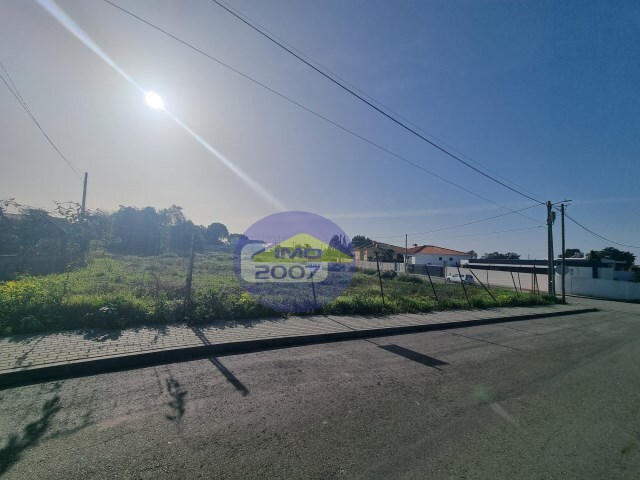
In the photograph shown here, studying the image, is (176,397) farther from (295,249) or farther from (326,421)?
(295,249)

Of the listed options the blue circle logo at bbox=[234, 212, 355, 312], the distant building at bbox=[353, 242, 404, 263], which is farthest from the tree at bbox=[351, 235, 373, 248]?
the blue circle logo at bbox=[234, 212, 355, 312]

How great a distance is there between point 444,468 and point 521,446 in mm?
1048

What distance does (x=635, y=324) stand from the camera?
12016mm

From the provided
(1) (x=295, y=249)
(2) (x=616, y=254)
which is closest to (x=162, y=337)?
(1) (x=295, y=249)

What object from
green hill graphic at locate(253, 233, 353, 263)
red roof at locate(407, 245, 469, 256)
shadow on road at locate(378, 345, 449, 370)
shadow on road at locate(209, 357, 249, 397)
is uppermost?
red roof at locate(407, 245, 469, 256)

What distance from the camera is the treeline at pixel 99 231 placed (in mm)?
16922

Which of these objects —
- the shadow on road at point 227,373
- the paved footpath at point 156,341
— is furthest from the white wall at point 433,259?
the shadow on road at point 227,373

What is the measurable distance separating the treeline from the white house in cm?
4068

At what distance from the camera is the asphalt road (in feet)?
8.20

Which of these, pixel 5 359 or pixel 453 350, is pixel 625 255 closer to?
pixel 453 350

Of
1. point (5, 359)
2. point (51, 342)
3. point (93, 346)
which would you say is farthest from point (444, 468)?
point (51, 342)

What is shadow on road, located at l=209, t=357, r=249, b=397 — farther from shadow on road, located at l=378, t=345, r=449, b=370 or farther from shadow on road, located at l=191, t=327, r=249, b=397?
shadow on road, located at l=378, t=345, r=449, b=370

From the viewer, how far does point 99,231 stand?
99.2 feet

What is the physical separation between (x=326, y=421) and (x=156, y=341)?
386 centimetres
